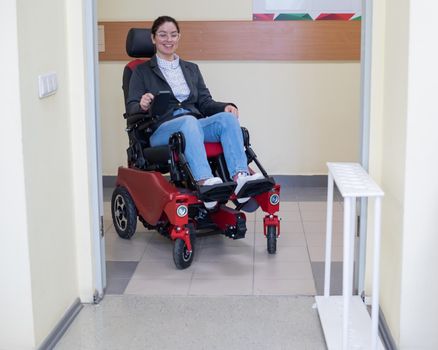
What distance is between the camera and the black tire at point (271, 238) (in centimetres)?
442

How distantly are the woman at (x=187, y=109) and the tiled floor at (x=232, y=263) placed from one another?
350 mm

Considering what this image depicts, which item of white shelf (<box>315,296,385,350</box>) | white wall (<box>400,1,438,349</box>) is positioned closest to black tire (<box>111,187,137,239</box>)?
white shelf (<box>315,296,385,350</box>)

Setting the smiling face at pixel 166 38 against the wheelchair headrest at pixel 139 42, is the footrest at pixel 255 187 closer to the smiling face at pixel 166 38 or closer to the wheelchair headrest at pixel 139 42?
the smiling face at pixel 166 38

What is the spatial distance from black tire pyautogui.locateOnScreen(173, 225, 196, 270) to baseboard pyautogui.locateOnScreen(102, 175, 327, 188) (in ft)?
5.97

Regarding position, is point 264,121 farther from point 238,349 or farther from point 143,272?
point 238,349

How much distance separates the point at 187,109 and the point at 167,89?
15cm

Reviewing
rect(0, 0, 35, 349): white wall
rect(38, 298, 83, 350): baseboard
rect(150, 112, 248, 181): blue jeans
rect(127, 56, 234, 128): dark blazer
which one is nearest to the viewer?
rect(0, 0, 35, 349): white wall

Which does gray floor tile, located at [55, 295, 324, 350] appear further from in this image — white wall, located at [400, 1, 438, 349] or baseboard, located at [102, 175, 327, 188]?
baseboard, located at [102, 175, 327, 188]

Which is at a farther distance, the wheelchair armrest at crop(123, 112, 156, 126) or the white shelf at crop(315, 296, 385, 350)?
the wheelchair armrest at crop(123, 112, 156, 126)

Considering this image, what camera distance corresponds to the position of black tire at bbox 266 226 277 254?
14.5ft

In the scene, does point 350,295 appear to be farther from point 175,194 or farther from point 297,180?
point 297,180

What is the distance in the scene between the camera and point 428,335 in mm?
3059

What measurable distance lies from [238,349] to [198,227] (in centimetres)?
128

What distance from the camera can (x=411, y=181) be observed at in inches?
116
